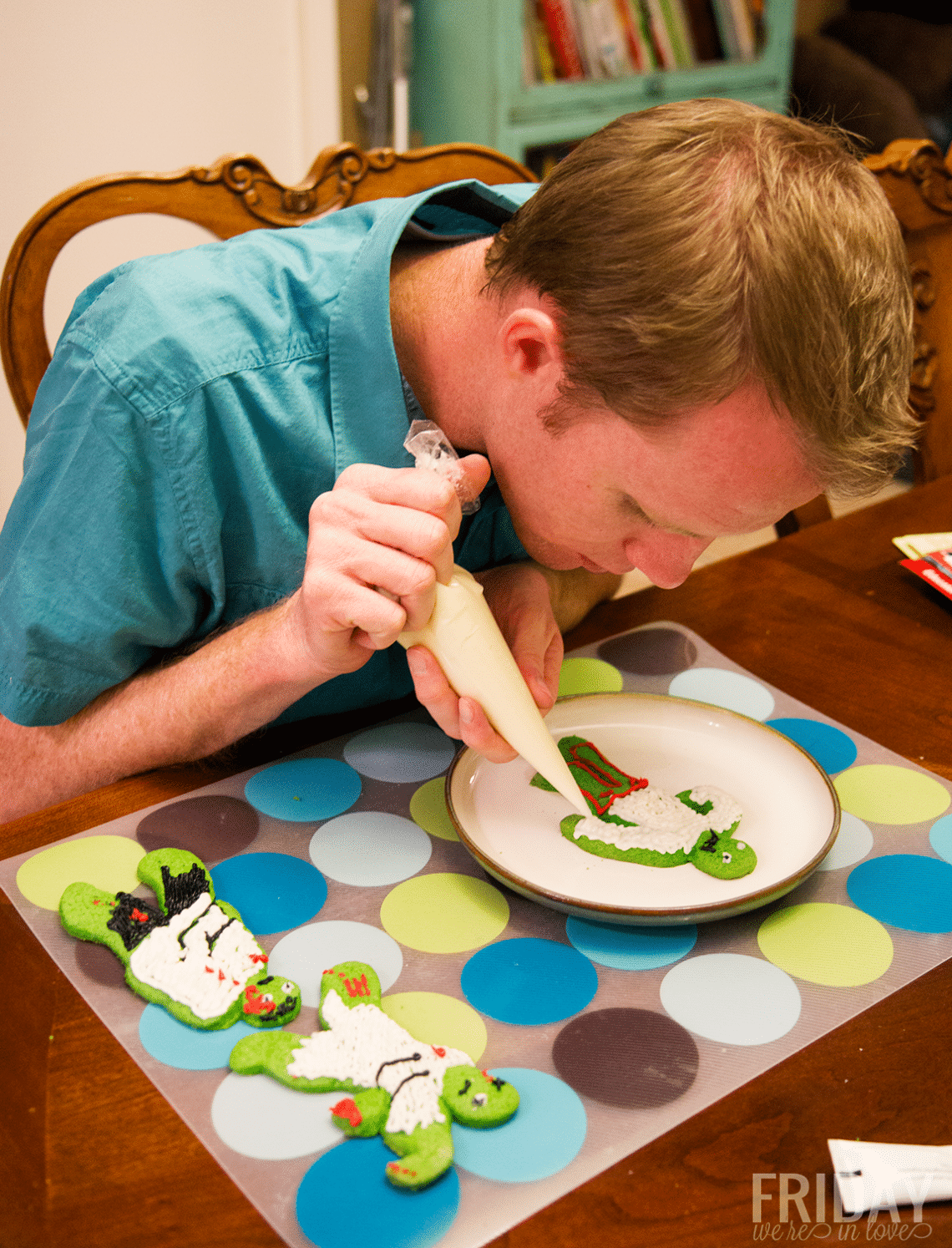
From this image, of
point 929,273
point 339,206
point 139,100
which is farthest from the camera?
point 139,100

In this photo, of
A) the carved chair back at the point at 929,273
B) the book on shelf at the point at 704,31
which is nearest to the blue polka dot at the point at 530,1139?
the carved chair back at the point at 929,273

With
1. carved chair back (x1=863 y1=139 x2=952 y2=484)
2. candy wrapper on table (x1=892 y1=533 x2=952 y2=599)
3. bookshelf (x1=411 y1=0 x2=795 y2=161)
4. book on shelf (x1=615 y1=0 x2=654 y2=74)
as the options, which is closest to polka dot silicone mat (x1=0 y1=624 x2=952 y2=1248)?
candy wrapper on table (x1=892 y1=533 x2=952 y2=599)

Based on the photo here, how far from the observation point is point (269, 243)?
1026 mm

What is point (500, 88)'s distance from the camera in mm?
2549

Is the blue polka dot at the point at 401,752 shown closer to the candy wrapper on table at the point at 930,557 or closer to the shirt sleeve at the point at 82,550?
the shirt sleeve at the point at 82,550

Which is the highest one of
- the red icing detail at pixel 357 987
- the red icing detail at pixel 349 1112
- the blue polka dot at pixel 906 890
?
the red icing detail at pixel 357 987

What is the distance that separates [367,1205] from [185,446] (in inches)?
23.2

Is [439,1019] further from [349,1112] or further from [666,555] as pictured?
[666,555]

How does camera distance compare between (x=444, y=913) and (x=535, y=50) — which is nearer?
(x=444, y=913)

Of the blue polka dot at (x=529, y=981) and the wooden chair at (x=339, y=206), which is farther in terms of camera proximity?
the wooden chair at (x=339, y=206)

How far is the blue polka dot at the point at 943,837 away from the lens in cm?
83

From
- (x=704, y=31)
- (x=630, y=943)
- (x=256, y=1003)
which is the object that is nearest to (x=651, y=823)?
(x=630, y=943)

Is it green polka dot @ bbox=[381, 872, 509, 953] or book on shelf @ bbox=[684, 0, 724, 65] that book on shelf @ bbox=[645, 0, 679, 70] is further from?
green polka dot @ bbox=[381, 872, 509, 953]

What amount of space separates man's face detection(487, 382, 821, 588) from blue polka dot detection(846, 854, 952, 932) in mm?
272
